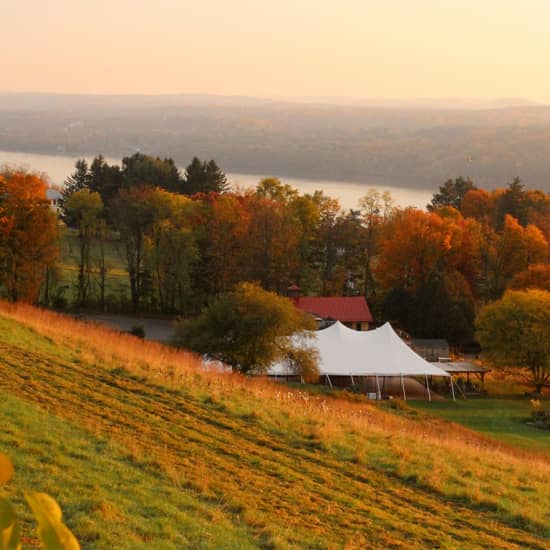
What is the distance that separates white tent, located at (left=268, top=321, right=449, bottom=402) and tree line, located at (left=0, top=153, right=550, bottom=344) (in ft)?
28.5

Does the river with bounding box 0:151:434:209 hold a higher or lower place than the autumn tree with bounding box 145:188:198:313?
higher

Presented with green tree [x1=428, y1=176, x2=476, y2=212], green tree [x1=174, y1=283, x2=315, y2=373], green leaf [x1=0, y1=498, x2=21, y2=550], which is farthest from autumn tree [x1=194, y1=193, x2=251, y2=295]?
green leaf [x1=0, y1=498, x2=21, y2=550]

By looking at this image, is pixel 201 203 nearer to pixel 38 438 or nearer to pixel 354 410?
pixel 354 410

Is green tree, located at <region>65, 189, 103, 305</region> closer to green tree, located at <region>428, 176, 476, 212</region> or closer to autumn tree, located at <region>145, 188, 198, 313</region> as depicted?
autumn tree, located at <region>145, 188, 198, 313</region>

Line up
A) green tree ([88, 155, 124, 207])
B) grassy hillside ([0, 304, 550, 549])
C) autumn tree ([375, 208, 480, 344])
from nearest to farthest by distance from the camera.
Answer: grassy hillside ([0, 304, 550, 549]), autumn tree ([375, 208, 480, 344]), green tree ([88, 155, 124, 207])

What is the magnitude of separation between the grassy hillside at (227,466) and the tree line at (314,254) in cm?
2338

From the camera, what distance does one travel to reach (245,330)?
28375 mm

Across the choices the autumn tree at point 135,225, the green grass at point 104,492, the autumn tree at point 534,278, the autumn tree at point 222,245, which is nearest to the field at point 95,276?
the autumn tree at point 135,225

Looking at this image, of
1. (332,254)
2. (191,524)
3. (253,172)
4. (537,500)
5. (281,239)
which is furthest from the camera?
(253,172)

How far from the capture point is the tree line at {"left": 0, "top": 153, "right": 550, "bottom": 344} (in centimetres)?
4388

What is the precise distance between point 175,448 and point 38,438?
7.73 feet

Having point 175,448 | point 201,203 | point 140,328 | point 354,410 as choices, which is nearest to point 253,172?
point 201,203

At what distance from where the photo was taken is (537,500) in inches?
555

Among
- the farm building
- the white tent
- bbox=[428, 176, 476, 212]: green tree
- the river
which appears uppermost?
the river
